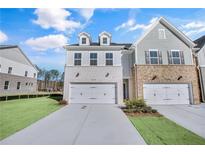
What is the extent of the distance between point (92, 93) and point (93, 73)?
228 centimetres

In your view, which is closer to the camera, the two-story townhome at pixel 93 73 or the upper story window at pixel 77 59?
the two-story townhome at pixel 93 73

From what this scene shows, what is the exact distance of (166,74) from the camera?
43.3ft

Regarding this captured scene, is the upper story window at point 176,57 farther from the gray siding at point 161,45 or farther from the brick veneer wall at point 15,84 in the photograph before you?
the brick veneer wall at point 15,84

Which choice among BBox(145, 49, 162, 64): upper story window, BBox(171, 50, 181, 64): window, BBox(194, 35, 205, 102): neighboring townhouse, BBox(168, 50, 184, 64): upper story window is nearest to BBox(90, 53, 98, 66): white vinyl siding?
BBox(145, 49, 162, 64): upper story window

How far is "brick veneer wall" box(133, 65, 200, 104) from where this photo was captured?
13094 millimetres

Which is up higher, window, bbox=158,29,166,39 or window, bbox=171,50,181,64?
window, bbox=158,29,166,39

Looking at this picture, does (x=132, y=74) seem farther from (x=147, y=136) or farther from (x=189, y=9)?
(x=147, y=136)

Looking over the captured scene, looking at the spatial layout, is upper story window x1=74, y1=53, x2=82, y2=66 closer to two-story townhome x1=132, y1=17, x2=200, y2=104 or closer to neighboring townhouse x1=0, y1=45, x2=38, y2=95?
two-story townhome x1=132, y1=17, x2=200, y2=104

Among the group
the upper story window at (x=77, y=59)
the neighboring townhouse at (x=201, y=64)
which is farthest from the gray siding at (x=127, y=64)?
the neighboring townhouse at (x=201, y=64)

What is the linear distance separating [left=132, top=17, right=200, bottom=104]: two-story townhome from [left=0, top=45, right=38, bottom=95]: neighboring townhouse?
63.8ft

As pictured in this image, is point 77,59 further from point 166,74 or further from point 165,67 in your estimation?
point 166,74

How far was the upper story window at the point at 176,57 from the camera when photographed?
13.5m
